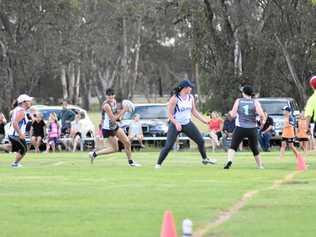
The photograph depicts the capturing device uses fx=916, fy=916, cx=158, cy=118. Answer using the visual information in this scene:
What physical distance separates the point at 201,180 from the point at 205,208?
4.34 m

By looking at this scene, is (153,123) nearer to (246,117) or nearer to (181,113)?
(181,113)

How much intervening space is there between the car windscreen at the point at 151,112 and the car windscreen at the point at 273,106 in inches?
147

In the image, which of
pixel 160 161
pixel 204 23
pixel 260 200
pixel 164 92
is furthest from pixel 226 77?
pixel 164 92

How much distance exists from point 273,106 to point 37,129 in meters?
8.71

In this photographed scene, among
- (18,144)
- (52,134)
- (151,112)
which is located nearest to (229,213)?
(18,144)

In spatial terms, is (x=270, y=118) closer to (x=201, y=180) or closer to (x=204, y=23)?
(x=204, y=23)

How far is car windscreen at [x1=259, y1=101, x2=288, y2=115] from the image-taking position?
3366 cm

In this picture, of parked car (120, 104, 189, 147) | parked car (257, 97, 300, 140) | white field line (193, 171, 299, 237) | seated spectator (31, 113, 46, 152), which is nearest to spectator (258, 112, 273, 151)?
parked car (257, 97, 300, 140)

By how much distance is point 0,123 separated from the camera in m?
34.6

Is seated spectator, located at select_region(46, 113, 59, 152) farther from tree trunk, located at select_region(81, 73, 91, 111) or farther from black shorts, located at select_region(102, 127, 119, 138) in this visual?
tree trunk, located at select_region(81, 73, 91, 111)

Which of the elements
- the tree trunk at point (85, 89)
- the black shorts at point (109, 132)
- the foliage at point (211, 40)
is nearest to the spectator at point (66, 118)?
the foliage at point (211, 40)

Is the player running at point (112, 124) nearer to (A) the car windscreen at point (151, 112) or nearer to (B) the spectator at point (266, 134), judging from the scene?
(B) the spectator at point (266, 134)

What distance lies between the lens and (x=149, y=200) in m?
13.4

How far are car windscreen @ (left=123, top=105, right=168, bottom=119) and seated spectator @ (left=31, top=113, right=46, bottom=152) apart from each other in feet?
11.3
